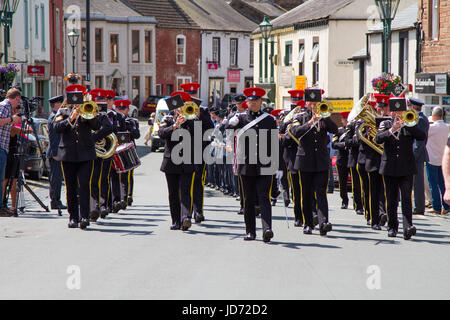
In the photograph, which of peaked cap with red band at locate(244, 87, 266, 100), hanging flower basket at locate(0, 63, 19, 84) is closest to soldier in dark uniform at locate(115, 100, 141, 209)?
peaked cap with red band at locate(244, 87, 266, 100)

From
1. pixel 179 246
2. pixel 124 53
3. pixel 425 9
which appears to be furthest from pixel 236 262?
pixel 124 53

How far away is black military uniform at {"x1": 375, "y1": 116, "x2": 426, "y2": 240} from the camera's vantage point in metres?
11.2

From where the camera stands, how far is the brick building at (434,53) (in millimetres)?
23406

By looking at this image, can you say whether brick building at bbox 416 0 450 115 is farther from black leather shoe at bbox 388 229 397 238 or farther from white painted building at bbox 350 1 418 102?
black leather shoe at bbox 388 229 397 238

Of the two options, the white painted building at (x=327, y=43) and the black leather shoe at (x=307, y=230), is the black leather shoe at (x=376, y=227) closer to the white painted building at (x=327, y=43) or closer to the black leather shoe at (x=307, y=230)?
the black leather shoe at (x=307, y=230)

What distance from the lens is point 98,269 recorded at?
873 cm

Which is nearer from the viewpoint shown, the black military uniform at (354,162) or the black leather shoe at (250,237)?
the black leather shoe at (250,237)

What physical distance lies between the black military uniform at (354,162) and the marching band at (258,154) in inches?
1.3

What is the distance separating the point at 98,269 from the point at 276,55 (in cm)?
4206

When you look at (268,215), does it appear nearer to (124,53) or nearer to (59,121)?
(59,121)

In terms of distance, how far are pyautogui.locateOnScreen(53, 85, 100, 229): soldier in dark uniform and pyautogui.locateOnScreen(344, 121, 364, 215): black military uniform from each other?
3998mm

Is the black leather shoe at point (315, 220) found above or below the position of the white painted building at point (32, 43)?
below

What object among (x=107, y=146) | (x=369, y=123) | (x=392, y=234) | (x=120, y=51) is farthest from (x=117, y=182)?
(x=120, y=51)

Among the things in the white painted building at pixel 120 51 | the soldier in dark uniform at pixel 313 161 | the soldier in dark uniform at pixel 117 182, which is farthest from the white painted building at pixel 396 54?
the white painted building at pixel 120 51
